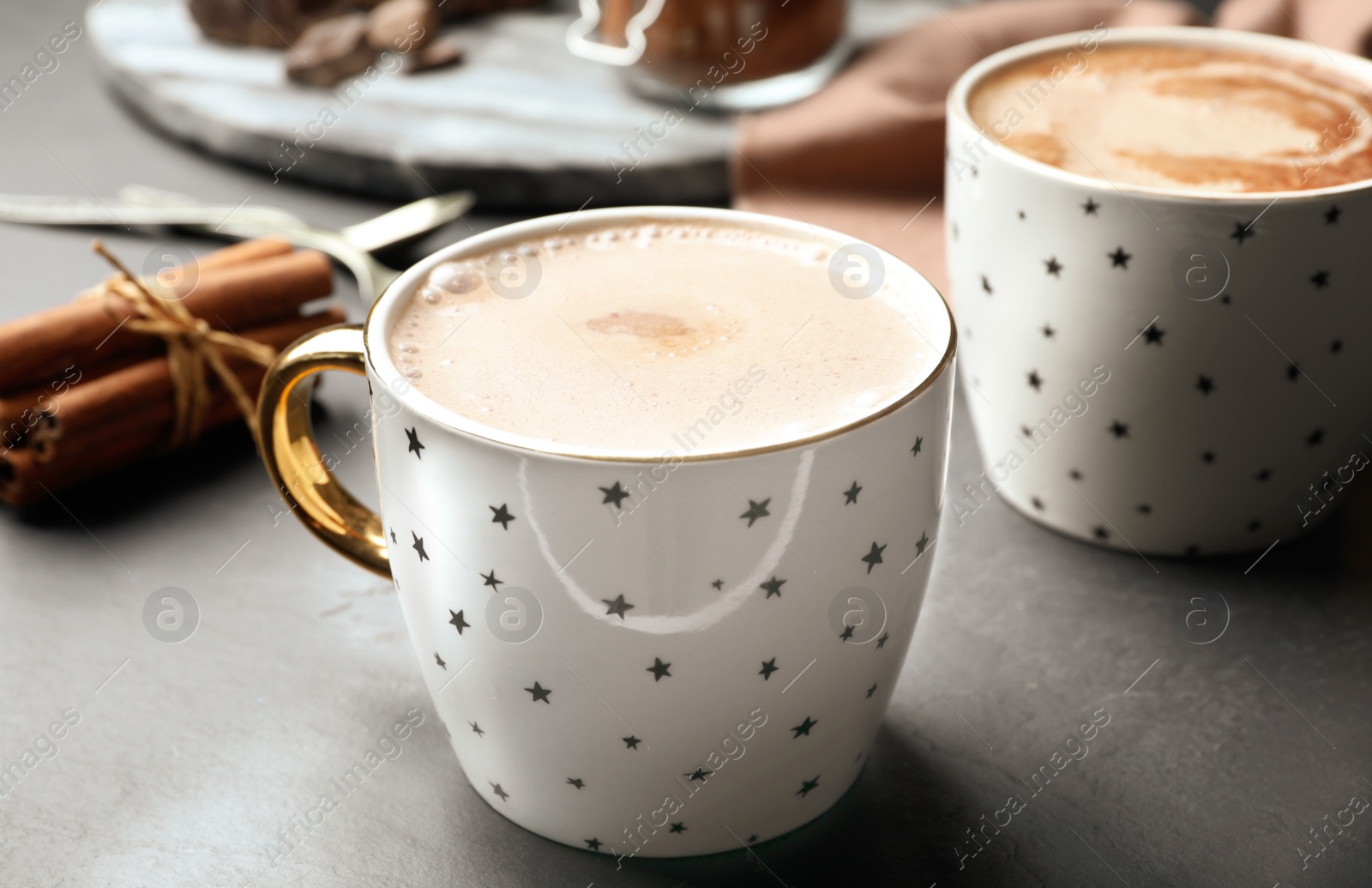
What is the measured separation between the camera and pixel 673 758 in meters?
0.62

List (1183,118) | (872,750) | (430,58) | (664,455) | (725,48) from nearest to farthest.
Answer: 1. (664,455)
2. (872,750)
3. (1183,118)
4. (725,48)
5. (430,58)

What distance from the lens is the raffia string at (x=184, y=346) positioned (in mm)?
976

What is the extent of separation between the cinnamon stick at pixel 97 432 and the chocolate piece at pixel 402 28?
0.65 m

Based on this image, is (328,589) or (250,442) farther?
(250,442)

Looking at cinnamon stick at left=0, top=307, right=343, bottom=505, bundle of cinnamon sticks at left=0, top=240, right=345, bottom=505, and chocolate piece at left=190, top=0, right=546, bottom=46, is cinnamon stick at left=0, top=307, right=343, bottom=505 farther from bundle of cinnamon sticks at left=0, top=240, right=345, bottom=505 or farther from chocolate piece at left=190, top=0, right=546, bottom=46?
chocolate piece at left=190, top=0, right=546, bottom=46

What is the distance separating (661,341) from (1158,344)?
1.18 ft

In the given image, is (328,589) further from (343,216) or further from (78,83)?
(78,83)

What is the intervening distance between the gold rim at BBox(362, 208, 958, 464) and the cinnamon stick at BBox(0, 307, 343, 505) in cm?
37

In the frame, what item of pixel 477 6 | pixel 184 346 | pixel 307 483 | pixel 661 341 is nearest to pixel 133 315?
pixel 184 346

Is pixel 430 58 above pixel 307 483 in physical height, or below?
below

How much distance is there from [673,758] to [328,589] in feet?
1.15

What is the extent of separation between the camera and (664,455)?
53 centimetres

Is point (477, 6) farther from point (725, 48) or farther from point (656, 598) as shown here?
point (656, 598)

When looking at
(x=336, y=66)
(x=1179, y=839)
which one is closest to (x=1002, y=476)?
(x=1179, y=839)
